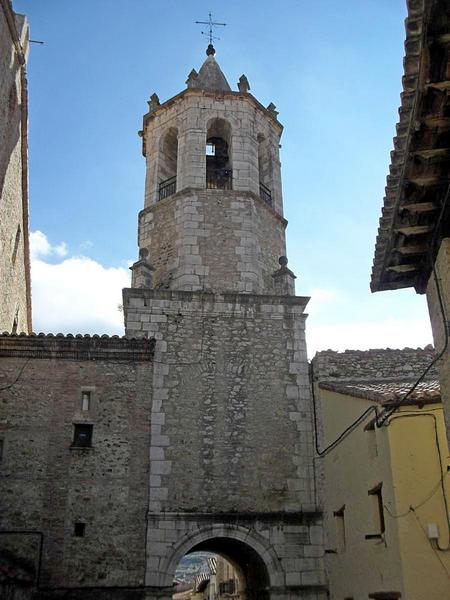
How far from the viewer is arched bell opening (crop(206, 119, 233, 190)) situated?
53.5ft

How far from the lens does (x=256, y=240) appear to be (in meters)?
15.1

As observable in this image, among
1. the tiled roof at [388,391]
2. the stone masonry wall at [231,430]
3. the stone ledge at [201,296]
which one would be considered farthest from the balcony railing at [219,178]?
the tiled roof at [388,391]

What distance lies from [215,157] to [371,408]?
9376 millimetres

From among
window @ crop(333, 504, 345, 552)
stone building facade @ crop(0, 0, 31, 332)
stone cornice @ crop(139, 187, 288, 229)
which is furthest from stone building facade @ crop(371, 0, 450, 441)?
stone building facade @ crop(0, 0, 31, 332)

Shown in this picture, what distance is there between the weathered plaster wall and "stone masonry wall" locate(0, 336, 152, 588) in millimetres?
7358

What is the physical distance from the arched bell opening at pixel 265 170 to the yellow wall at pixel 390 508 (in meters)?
6.57

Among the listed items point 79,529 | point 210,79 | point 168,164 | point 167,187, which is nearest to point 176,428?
point 79,529

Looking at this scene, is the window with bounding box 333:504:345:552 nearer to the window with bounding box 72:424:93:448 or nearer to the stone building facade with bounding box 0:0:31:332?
the window with bounding box 72:424:93:448

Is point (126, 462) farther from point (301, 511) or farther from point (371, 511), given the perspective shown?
point (371, 511)

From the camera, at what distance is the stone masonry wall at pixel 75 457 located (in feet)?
37.3

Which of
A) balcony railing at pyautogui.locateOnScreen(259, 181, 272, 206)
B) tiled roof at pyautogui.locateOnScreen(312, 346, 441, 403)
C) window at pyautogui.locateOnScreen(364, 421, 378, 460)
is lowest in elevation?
window at pyautogui.locateOnScreen(364, 421, 378, 460)

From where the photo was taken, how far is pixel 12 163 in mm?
15492

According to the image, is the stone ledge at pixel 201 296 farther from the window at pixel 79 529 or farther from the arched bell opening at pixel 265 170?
the window at pixel 79 529

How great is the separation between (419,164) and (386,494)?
231 inches
